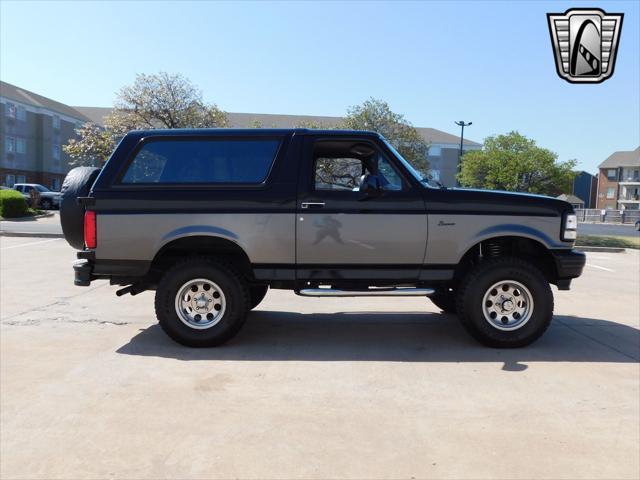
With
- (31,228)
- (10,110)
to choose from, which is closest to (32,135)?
(10,110)

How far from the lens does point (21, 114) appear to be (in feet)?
202

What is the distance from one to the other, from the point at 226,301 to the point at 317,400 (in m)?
1.73

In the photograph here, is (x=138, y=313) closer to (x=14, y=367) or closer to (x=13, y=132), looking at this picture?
(x=14, y=367)

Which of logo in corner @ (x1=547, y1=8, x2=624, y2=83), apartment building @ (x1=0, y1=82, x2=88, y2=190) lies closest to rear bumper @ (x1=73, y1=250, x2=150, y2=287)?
logo in corner @ (x1=547, y1=8, x2=624, y2=83)

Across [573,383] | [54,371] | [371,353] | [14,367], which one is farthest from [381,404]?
[14,367]

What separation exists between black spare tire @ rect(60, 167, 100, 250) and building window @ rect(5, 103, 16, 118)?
63445mm

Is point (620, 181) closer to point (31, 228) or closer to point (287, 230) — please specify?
point (31, 228)

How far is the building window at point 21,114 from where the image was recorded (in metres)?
61.0

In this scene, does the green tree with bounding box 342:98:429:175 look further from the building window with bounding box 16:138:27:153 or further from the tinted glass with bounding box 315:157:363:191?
the building window with bounding box 16:138:27:153

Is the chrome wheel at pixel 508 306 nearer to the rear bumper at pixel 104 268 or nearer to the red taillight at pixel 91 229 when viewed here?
the rear bumper at pixel 104 268

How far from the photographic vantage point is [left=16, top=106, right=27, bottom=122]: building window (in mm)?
61028

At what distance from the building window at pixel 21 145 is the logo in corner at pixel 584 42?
65105 millimetres

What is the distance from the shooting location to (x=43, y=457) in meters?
3.11

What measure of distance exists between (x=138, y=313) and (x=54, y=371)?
8.13 feet
